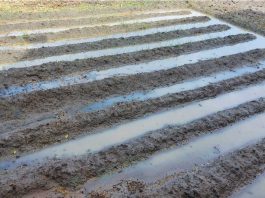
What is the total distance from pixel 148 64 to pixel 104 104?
8.41ft

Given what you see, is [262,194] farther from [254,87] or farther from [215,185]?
[254,87]

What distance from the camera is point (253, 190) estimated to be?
6457mm

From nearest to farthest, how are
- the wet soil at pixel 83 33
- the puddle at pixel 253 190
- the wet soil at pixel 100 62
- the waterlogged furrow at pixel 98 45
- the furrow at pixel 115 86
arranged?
the puddle at pixel 253 190
the furrow at pixel 115 86
the wet soil at pixel 100 62
the waterlogged furrow at pixel 98 45
the wet soil at pixel 83 33

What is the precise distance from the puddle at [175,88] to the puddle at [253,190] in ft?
10.2

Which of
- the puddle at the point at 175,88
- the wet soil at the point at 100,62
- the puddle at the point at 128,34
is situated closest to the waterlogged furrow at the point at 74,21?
the puddle at the point at 128,34

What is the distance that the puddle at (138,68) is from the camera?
877 cm

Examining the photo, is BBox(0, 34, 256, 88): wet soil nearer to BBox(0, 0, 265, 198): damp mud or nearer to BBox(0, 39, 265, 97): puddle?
BBox(0, 0, 265, 198): damp mud

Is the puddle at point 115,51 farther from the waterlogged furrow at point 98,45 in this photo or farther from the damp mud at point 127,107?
the waterlogged furrow at point 98,45

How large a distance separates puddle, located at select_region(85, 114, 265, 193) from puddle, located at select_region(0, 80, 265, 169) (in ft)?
2.28

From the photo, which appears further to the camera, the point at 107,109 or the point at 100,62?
the point at 100,62

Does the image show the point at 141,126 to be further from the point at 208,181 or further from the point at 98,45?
the point at 98,45

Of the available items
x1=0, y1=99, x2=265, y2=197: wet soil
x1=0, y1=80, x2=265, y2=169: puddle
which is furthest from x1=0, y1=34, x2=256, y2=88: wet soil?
x1=0, y1=99, x2=265, y2=197: wet soil

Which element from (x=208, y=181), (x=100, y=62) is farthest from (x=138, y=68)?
(x=208, y=181)

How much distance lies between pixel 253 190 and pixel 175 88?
3572 mm
